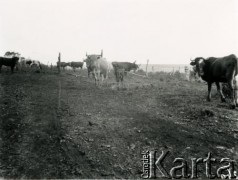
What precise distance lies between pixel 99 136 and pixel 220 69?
22.5ft

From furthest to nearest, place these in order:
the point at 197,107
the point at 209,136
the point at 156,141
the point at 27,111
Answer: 1. the point at 197,107
2. the point at 27,111
3. the point at 209,136
4. the point at 156,141

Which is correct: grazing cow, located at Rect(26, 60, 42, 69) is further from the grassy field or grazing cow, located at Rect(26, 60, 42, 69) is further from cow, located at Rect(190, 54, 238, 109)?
cow, located at Rect(190, 54, 238, 109)

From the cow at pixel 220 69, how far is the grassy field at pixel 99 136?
1.26 meters

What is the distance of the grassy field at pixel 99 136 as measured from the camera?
5230mm

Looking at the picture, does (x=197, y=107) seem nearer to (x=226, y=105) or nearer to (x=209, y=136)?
(x=226, y=105)

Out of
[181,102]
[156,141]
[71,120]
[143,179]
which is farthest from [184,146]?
[181,102]

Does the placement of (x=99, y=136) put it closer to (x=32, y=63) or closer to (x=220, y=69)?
(x=220, y=69)

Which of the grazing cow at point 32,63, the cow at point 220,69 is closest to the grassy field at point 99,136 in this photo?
the cow at point 220,69

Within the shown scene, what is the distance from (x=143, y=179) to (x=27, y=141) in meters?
3.00

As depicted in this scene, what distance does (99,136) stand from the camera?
6613mm

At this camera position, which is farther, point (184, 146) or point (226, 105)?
point (226, 105)

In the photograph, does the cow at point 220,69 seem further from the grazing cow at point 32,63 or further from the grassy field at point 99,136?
the grazing cow at point 32,63

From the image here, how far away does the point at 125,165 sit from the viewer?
5.44 m

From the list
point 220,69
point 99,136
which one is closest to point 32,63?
point 220,69
